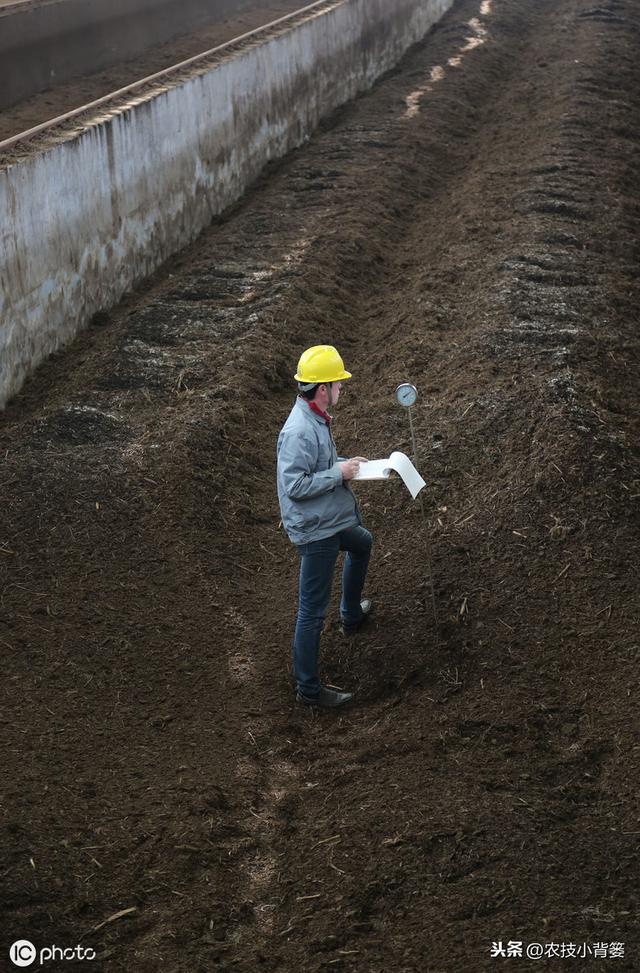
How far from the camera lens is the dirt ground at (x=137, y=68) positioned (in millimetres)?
15015

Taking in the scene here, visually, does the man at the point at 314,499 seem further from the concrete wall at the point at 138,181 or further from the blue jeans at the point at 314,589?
the concrete wall at the point at 138,181

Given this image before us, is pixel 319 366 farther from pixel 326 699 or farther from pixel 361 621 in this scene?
pixel 326 699

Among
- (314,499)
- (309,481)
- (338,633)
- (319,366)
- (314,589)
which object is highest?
(319,366)

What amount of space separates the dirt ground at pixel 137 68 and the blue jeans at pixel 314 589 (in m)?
9.44

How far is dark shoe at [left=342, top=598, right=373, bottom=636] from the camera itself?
6824 mm

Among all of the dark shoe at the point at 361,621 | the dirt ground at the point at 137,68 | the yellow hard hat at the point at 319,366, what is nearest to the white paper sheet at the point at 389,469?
the yellow hard hat at the point at 319,366

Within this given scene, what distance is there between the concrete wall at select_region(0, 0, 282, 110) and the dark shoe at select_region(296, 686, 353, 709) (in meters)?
12.5

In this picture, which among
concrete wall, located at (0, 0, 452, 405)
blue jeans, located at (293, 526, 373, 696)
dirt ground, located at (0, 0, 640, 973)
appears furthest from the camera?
concrete wall, located at (0, 0, 452, 405)

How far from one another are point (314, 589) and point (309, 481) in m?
0.66

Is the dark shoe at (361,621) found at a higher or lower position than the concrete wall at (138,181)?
lower

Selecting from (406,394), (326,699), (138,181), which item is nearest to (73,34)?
(138,181)

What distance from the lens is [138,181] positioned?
12.8m

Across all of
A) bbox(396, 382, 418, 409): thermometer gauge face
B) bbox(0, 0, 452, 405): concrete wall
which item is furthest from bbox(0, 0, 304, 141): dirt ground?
bbox(396, 382, 418, 409): thermometer gauge face

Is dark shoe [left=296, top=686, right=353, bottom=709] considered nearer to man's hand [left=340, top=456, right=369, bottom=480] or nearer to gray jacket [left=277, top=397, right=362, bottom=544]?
gray jacket [left=277, top=397, right=362, bottom=544]
